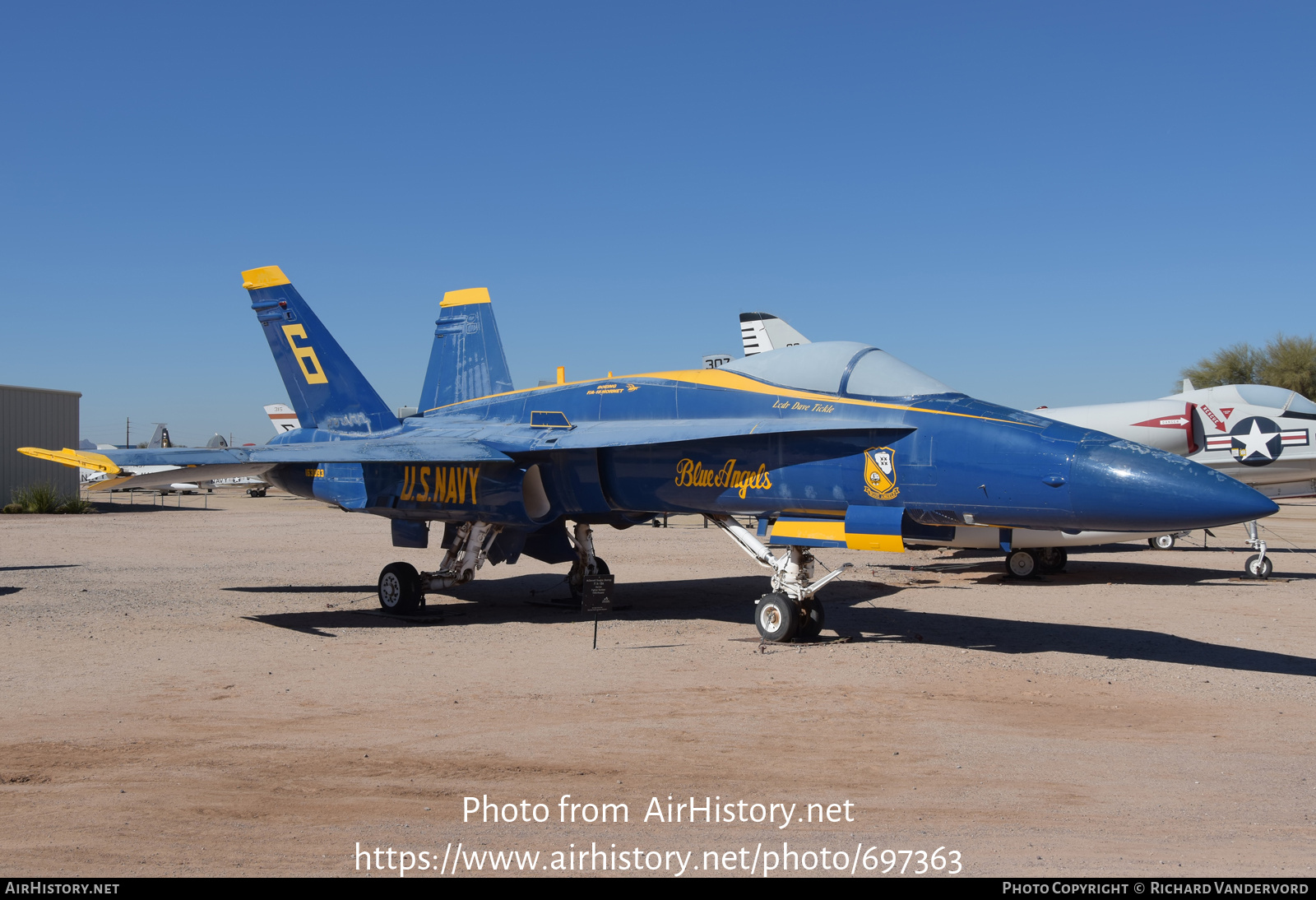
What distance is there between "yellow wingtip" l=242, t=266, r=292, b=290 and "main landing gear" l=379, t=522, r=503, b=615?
4.78 metres

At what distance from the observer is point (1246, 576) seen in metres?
16.7

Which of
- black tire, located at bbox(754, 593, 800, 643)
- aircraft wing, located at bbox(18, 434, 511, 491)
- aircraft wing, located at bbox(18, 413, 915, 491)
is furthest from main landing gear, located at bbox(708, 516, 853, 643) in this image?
aircraft wing, located at bbox(18, 434, 511, 491)

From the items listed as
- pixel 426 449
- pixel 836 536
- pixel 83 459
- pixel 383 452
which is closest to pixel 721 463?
pixel 836 536

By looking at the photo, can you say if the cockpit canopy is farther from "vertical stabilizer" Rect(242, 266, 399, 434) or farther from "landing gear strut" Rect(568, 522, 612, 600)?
"vertical stabilizer" Rect(242, 266, 399, 434)

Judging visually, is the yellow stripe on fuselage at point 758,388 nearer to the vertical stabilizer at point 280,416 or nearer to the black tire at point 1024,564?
the black tire at point 1024,564

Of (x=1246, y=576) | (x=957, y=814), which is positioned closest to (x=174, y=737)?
(x=957, y=814)

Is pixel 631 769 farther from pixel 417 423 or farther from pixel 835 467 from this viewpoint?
pixel 417 423

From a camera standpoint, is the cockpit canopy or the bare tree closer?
the cockpit canopy

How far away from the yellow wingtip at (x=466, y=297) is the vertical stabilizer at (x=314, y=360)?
191 cm

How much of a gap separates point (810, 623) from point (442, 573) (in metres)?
5.14

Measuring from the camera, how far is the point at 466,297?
48.6ft

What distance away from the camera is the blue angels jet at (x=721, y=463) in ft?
25.6

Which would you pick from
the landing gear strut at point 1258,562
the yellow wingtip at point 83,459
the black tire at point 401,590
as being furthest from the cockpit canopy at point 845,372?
the landing gear strut at point 1258,562

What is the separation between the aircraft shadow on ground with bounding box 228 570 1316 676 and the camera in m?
9.64
